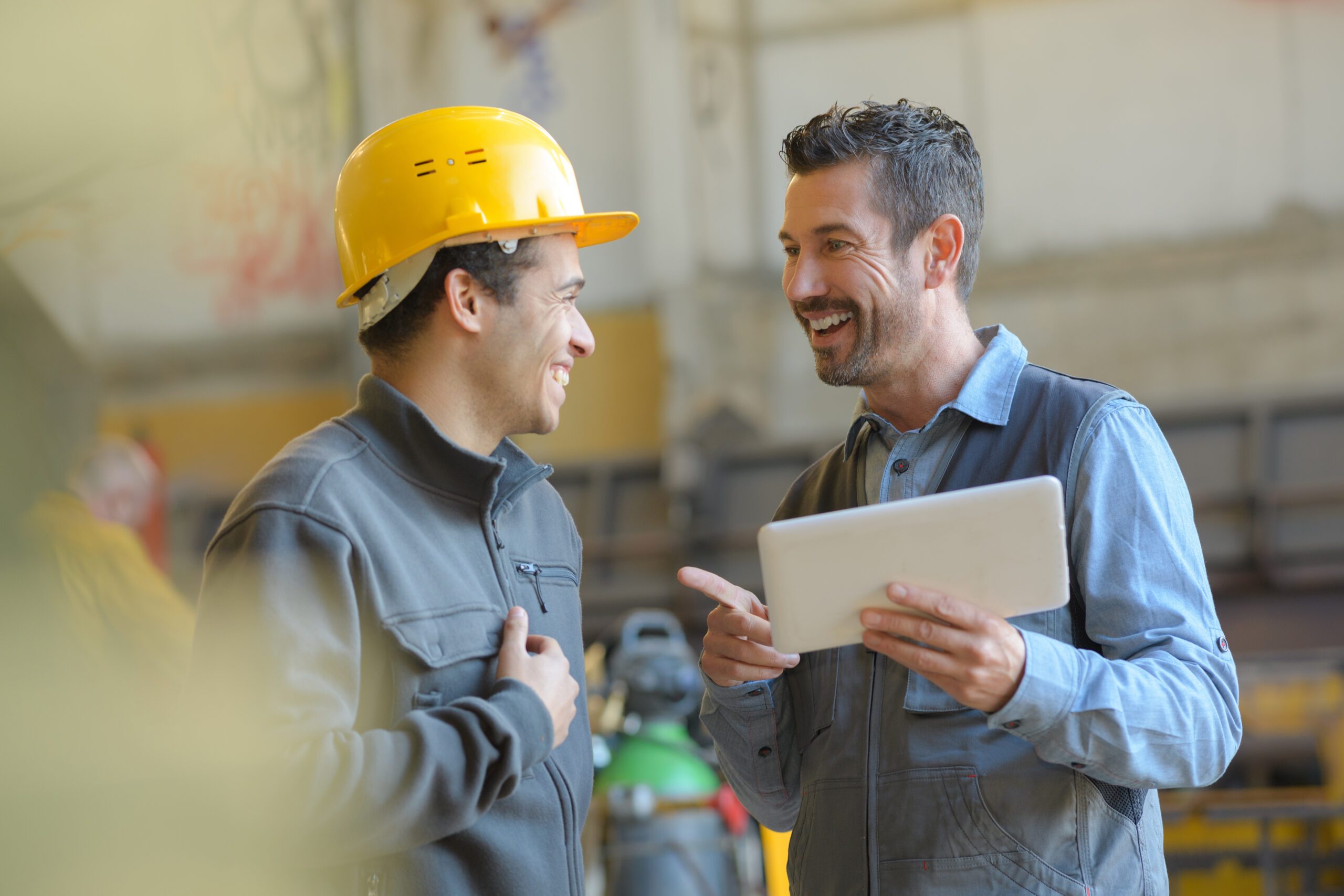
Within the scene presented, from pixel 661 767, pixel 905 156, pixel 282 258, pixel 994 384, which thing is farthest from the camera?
pixel 282 258

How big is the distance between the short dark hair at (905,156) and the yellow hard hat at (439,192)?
51 cm

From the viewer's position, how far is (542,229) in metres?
1.70

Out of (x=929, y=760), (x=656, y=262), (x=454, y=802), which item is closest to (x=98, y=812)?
(x=454, y=802)

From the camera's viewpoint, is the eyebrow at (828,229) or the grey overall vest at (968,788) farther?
the eyebrow at (828,229)

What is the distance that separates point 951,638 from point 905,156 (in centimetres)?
91

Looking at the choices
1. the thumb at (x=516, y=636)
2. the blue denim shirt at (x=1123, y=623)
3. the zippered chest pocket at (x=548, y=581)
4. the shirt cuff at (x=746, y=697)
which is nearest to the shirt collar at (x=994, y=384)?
the blue denim shirt at (x=1123, y=623)

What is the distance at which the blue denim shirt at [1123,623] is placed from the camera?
151 cm

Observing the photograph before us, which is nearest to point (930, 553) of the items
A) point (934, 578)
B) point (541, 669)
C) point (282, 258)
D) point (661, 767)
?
point (934, 578)

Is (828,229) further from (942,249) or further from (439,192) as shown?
(439,192)

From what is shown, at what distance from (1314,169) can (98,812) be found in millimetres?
9651

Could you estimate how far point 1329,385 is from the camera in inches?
298

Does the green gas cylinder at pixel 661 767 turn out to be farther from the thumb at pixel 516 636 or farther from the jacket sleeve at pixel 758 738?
the thumb at pixel 516 636

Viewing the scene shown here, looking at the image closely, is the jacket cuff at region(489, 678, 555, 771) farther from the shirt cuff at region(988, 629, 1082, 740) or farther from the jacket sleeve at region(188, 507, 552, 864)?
the shirt cuff at region(988, 629, 1082, 740)

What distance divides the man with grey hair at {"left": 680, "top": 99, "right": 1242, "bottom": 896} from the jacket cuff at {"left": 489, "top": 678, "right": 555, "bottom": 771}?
29cm
